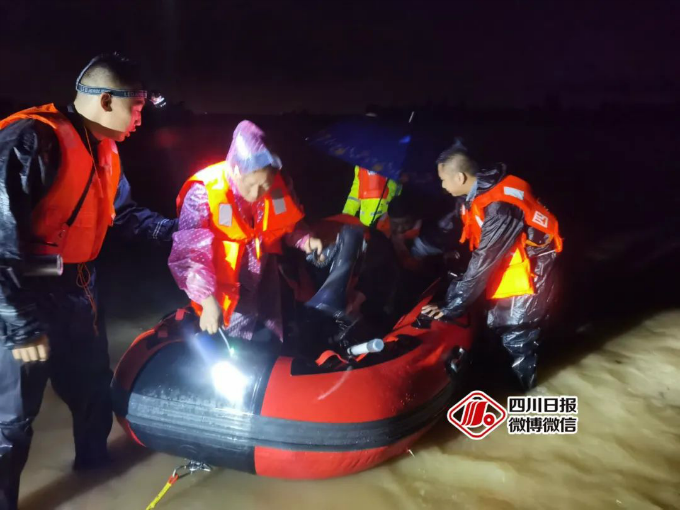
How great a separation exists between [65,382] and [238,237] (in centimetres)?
97

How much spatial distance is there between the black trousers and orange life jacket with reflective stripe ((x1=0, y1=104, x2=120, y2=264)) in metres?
0.15

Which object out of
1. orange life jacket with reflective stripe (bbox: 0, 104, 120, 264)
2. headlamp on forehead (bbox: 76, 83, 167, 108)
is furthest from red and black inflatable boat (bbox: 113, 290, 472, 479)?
headlamp on forehead (bbox: 76, 83, 167, 108)

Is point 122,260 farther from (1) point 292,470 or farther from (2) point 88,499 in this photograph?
(1) point 292,470

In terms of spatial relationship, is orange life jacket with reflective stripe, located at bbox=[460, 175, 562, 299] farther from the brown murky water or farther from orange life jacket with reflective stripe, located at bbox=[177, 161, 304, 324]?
orange life jacket with reflective stripe, located at bbox=[177, 161, 304, 324]

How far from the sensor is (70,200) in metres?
1.82

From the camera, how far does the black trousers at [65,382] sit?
71.2 inches

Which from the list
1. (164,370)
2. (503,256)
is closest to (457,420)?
(503,256)

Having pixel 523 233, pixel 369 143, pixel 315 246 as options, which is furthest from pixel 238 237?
pixel 369 143

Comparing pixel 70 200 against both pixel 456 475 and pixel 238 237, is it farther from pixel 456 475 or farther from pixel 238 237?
pixel 456 475

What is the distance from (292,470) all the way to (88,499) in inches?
37.2

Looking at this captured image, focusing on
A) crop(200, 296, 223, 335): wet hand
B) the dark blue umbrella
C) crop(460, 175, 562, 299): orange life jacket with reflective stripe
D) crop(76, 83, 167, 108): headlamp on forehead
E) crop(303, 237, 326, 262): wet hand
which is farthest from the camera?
the dark blue umbrella

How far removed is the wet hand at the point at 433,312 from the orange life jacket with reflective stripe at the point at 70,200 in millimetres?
1728

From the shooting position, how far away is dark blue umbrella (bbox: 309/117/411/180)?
3.46 metres

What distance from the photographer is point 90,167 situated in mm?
1868
